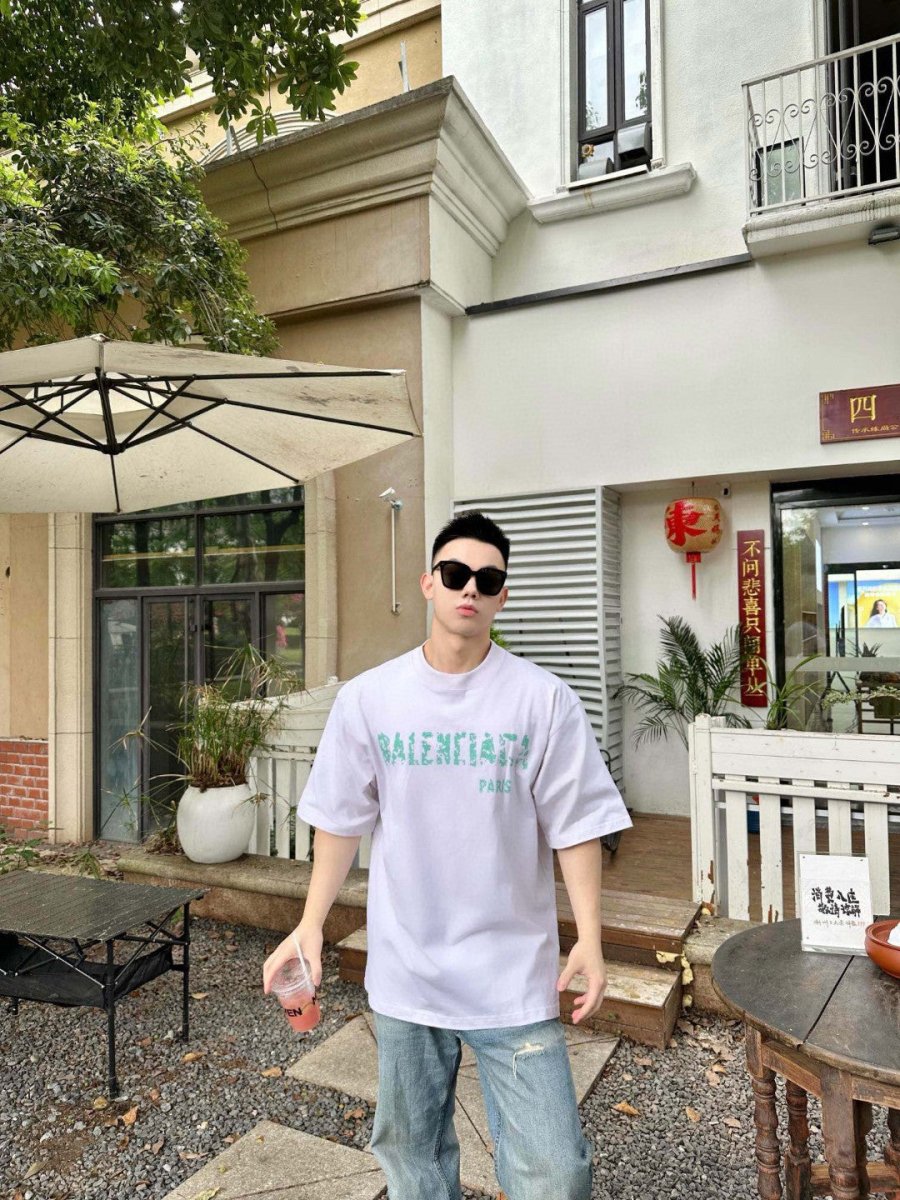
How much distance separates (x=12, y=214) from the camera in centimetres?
427

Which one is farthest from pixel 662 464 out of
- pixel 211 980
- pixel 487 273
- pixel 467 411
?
pixel 211 980

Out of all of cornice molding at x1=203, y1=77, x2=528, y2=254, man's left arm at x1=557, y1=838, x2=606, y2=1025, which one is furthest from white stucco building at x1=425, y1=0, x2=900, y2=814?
man's left arm at x1=557, y1=838, x2=606, y2=1025

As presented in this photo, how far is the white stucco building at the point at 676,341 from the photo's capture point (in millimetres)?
5023

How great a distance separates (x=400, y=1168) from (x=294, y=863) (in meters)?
2.80

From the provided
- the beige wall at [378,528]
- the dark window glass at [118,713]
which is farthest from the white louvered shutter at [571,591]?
the dark window glass at [118,713]

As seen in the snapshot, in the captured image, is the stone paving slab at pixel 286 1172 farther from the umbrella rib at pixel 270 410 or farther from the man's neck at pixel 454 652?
the umbrella rib at pixel 270 410

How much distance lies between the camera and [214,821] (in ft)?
14.1

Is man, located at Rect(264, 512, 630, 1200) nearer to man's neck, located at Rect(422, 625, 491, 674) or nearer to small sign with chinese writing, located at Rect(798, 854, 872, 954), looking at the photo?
man's neck, located at Rect(422, 625, 491, 674)

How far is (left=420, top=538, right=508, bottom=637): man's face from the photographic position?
68.7 inches

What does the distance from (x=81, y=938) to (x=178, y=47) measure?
430 centimetres

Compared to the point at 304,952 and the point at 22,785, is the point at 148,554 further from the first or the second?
the point at 304,952

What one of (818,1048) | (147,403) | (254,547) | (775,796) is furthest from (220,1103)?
(254,547)

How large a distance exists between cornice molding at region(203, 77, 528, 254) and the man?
4.46m

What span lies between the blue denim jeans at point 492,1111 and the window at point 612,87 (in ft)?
20.1
